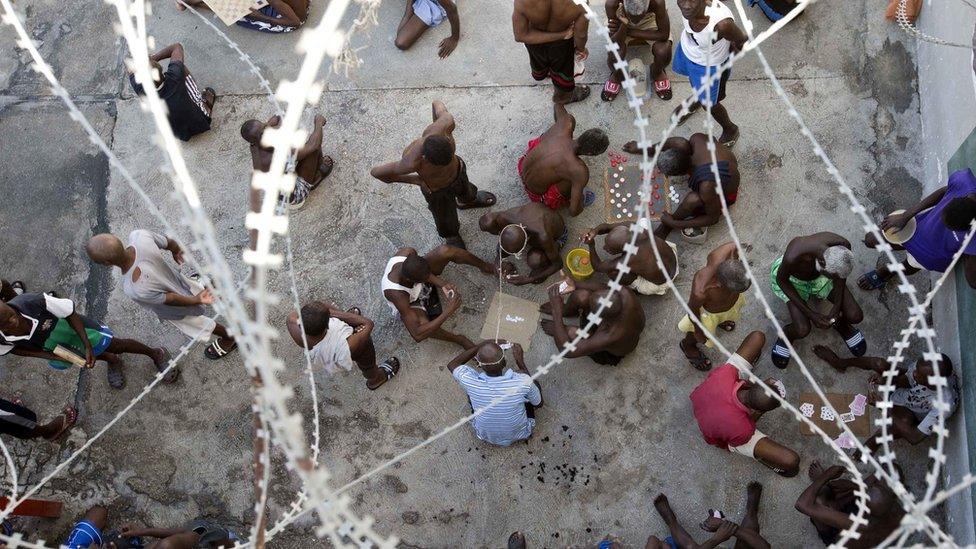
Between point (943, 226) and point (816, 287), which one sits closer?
point (943, 226)

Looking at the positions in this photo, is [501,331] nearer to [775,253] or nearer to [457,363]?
[457,363]

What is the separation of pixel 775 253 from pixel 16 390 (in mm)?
5968

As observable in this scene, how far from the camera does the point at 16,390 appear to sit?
617 cm

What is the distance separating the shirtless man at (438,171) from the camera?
526cm

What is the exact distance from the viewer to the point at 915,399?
5.08 metres

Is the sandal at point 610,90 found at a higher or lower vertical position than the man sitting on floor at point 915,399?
higher

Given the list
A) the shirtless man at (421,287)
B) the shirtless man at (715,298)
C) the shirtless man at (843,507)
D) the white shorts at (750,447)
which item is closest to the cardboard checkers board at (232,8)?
the shirtless man at (421,287)

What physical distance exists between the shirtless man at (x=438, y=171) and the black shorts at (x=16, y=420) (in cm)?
305

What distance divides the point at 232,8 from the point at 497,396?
Result: 450 cm

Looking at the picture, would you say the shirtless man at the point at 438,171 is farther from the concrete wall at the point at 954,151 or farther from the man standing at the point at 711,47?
the concrete wall at the point at 954,151

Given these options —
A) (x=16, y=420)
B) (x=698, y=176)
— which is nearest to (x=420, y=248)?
(x=698, y=176)

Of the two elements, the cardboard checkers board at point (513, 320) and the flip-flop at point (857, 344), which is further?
the cardboard checkers board at point (513, 320)

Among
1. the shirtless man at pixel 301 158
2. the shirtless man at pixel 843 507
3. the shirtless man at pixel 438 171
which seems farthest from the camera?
the shirtless man at pixel 301 158

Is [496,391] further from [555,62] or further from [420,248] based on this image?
[555,62]
